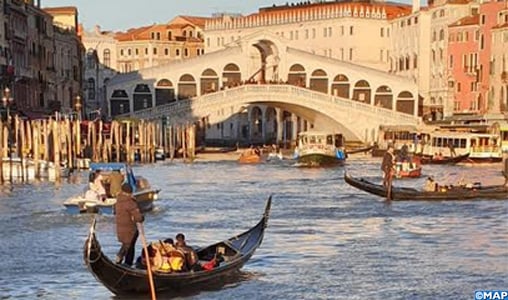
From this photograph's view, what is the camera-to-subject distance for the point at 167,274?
8508mm

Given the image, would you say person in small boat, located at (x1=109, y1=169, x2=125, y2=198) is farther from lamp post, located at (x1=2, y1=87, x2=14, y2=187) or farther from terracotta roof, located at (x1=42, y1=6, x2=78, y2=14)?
terracotta roof, located at (x1=42, y1=6, x2=78, y2=14)

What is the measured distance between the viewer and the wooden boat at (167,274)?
8.02 meters

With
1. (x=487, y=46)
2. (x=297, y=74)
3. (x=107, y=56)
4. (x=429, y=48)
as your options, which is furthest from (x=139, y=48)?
(x=487, y=46)

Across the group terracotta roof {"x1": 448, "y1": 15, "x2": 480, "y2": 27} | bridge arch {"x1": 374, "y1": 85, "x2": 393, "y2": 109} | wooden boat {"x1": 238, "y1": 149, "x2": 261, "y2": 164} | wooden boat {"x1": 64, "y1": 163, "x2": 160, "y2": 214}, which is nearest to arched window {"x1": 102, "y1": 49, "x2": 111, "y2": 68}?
bridge arch {"x1": 374, "y1": 85, "x2": 393, "y2": 109}

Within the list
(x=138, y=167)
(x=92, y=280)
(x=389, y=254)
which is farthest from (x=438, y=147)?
(x=92, y=280)

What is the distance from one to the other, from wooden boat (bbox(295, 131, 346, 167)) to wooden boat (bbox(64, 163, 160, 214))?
40.3ft

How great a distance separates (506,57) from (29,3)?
43.8 feet

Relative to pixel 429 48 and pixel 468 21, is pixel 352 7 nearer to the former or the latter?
pixel 429 48

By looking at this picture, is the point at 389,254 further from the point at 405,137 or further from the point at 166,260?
the point at 405,137

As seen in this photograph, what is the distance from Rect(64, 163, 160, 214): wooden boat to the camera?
1375cm

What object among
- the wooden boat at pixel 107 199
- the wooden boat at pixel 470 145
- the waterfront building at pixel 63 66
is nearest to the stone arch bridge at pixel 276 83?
the waterfront building at pixel 63 66

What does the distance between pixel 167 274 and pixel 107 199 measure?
553cm

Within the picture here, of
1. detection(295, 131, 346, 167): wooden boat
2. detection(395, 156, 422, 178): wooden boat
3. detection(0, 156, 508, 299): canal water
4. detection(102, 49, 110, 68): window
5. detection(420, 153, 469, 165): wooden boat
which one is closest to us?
detection(0, 156, 508, 299): canal water

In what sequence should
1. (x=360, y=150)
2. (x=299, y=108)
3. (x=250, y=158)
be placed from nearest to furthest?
(x=250, y=158) < (x=360, y=150) < (x=299, y=108)
